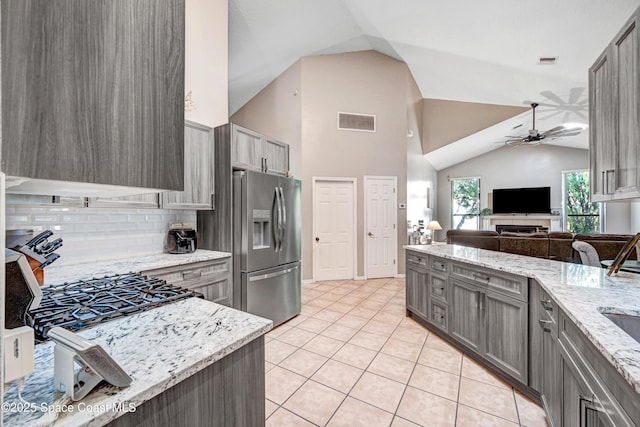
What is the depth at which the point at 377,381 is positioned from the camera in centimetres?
210

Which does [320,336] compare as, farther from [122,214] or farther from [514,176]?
[514,176]

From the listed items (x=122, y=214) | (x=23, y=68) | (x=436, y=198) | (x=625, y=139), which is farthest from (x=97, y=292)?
(x=436, y=198)

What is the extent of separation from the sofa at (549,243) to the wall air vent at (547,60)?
243 cm

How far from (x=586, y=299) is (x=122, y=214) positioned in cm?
332

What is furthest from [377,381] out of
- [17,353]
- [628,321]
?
[17,353]

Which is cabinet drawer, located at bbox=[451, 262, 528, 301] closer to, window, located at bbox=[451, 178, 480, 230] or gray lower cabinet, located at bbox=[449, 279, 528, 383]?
gray lower cabinet, located at bbox=[449, 279, 528, 383]

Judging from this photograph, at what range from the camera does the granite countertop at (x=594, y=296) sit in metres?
0.85

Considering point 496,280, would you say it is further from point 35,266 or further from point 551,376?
point 35,266

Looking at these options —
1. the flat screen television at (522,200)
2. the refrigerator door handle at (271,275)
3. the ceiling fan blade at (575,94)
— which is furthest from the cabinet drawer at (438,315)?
the flat screen television at (522,200)

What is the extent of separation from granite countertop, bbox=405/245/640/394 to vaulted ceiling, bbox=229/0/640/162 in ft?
7.51

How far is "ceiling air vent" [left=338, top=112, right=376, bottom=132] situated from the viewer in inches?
212

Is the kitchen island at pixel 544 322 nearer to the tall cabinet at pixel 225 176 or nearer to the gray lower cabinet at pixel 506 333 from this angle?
the gray lower cabinet at pixel 506 333

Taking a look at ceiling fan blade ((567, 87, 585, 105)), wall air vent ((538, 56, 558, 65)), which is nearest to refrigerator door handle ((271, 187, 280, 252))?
wall air vent ((538, 56, 558, 65))

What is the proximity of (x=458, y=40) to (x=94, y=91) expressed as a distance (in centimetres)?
464
